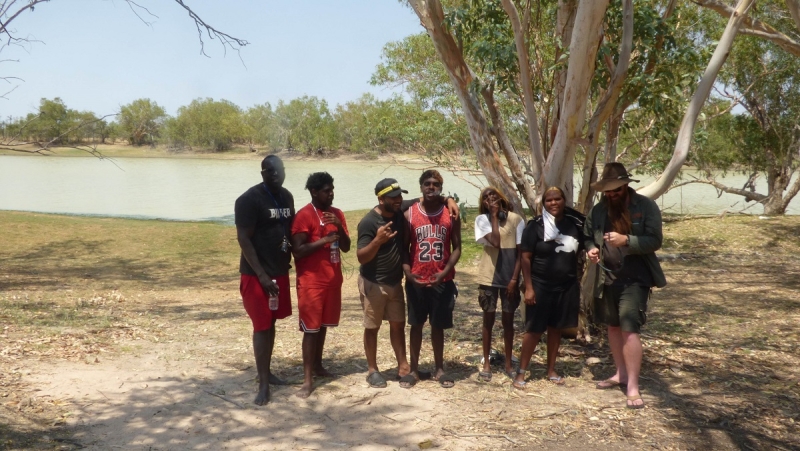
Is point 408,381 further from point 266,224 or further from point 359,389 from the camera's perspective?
point 266,224

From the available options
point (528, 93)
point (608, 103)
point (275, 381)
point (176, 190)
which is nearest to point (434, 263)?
point (275, 381)

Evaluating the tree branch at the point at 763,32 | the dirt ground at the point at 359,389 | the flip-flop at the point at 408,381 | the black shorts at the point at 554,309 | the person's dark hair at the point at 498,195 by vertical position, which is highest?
the tree branch at the point at 763,32

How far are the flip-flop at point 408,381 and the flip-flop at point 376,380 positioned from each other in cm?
13

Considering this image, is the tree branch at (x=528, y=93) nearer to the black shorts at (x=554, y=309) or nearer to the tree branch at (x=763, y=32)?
the black shorts at (x=554, y=309)

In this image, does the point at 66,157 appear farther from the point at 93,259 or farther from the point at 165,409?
the point at 165,409

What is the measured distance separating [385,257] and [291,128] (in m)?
48.8

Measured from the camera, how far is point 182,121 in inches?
2505

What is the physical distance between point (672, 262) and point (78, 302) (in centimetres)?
908

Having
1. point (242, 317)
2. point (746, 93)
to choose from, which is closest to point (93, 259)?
point (242, 317)

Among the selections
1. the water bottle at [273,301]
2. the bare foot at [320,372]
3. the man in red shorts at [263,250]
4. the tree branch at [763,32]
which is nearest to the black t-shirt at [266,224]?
the man in red shorts at [263,250]

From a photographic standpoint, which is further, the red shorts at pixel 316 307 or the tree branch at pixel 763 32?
the tree branch at pixel 763 32

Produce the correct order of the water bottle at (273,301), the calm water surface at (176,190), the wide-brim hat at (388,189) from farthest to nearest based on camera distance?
the calm water surface at (176,190), the wide-brim hat at (388,189), the water bottle at (273,301)

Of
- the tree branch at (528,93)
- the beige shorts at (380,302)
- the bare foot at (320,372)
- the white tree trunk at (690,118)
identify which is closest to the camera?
the beige shorts at (380,302)

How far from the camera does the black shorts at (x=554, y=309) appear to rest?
5.13 m
